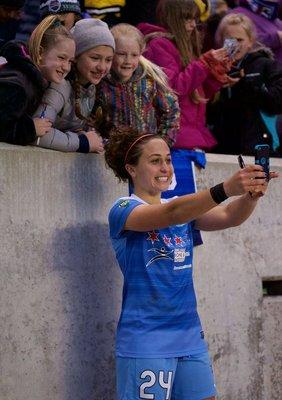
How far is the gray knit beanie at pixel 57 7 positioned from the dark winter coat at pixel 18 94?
2.16 ft

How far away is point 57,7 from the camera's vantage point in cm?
618

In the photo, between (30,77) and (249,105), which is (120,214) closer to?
(30,77)

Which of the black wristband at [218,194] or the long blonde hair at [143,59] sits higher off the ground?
the black wristband at [218,194]

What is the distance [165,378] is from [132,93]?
1.81 meters

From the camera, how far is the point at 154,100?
616cm

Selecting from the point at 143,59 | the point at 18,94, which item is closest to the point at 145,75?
the point at 143,59

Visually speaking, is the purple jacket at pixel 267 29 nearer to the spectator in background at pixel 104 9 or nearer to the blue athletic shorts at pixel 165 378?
the spectator in background at pixel 104 9

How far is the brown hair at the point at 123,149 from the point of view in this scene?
17.4 feet

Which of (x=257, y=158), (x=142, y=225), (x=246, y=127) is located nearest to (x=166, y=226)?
(x=142, y=225)

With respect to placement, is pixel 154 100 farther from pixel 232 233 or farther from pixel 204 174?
pixel 232 233

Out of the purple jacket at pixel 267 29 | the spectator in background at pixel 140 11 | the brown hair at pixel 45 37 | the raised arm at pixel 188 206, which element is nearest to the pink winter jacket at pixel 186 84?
the spectator in background at pixel 140 11

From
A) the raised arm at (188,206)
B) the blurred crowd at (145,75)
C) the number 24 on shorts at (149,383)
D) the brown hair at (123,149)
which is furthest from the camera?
the blurred crowd at (145,75)

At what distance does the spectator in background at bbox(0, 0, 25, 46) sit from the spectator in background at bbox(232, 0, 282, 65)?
187 cm

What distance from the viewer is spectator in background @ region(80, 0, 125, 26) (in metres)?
6.96
